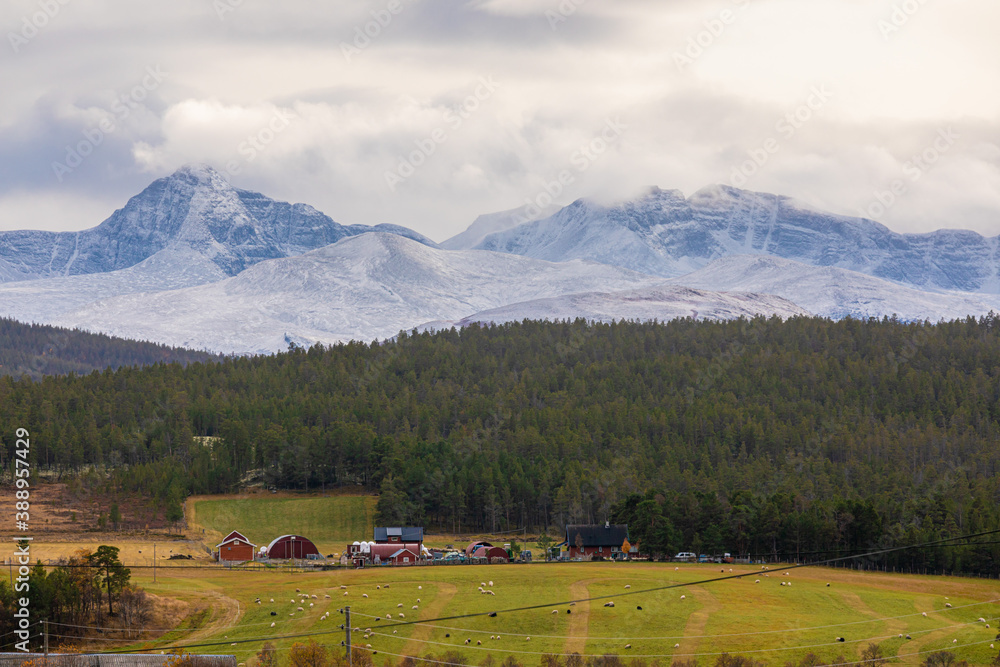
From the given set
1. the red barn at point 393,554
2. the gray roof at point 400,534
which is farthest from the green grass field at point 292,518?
the red barn at point 393,554

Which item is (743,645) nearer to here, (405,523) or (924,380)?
(405,523)

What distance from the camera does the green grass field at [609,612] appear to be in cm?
7500

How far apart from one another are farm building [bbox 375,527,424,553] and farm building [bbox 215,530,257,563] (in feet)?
45.6

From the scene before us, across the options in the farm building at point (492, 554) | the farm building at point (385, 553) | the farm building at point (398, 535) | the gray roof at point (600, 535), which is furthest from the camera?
the farm building at point (398, 535)

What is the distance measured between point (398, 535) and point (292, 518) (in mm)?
20923

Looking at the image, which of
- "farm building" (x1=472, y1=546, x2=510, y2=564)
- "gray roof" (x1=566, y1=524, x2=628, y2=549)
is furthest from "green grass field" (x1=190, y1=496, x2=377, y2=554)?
"gray roof" (x1=566, y1=524, x2=628, y2=549)

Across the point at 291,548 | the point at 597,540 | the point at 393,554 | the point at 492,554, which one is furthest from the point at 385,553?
the point at 597,540

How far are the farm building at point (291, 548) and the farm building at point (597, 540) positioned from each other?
25933mm

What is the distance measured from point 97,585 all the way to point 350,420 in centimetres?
9250

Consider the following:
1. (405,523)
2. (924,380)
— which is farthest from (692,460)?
(924,380)

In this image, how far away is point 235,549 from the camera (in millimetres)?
116562

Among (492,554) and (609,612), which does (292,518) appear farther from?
(609,612)

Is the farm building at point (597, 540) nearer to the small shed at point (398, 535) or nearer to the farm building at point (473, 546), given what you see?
the farm building at point (473, 546)

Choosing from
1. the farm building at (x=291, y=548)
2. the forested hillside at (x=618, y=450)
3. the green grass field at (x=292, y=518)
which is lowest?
the farm building at (x=291, y=548)
